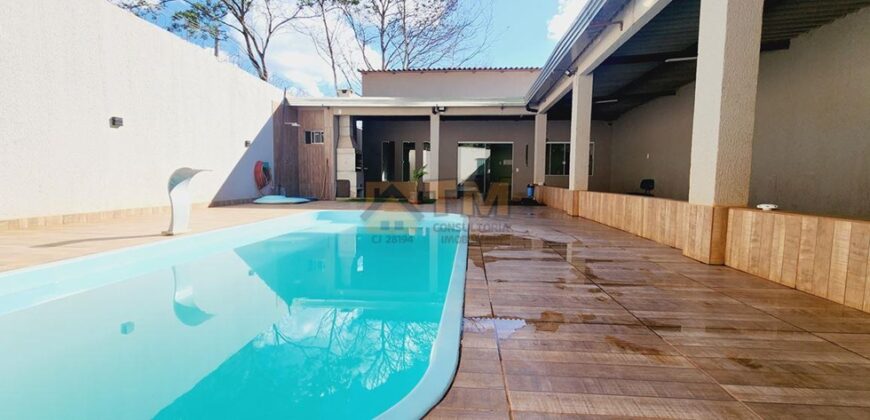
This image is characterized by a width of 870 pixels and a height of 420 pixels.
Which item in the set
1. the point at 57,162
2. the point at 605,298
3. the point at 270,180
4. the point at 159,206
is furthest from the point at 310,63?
the point at 605,298

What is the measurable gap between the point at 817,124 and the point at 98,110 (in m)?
10.8

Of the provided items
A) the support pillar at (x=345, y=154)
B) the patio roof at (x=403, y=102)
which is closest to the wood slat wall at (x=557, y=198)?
the patio roof at (x=403, y=102)

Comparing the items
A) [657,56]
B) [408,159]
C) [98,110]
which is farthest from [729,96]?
[408,159]

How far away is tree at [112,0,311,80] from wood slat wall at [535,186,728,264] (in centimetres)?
1484

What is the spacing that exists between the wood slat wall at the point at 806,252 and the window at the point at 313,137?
1044cm

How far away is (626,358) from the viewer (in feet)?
5.46

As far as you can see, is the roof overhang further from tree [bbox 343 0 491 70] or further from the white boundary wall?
tree [bbox 343 0 491 70]

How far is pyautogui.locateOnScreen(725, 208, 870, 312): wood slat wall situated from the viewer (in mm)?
2246

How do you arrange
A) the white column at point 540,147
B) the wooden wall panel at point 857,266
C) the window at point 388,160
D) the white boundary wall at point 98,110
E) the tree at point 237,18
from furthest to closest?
the tree at point 237,18, the window at point 388,160, the white column at point 540,147, the white boundary wall at point 98,110, the wooden wall panel at point 857,266

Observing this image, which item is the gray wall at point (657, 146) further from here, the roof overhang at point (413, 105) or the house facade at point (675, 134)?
the roof overhang at point (413, 105)

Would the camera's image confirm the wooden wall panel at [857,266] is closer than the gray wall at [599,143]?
Yes

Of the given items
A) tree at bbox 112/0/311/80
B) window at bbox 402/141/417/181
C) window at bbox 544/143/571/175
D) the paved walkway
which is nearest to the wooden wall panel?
the paved walkway

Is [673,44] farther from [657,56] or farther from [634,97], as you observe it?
[634,97]

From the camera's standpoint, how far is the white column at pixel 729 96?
3164mm
